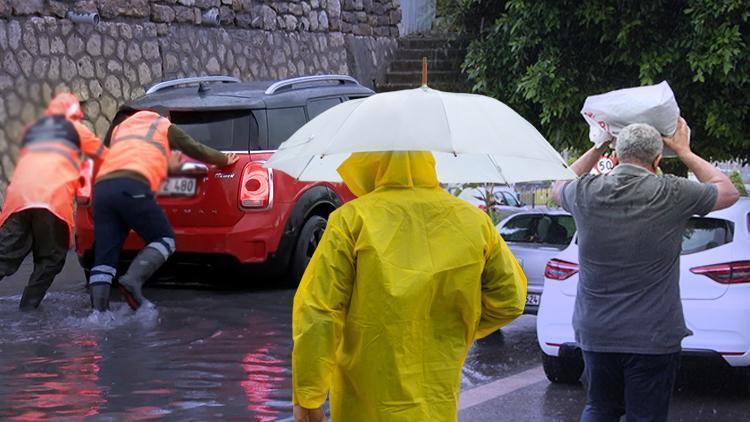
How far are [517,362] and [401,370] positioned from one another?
5374 mm

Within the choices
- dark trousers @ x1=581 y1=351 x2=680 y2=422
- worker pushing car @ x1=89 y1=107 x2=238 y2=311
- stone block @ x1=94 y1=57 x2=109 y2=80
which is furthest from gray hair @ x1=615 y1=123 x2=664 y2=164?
stone block @ x1=94 y1=57 x2=109 y2=80

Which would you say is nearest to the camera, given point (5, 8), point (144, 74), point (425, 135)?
point (425, 135)

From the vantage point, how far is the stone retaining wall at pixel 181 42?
1470 centimetres

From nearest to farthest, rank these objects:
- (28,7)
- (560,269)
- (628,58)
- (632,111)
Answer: (632,111)
(560,269)
(628,58)
(28,7)

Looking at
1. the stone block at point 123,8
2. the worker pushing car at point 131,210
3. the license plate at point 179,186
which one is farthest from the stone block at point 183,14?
the worker pushing car at point 131,210

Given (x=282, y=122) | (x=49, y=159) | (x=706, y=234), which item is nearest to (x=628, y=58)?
(x=282, y=122)

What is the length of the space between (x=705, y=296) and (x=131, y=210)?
445 centimetres

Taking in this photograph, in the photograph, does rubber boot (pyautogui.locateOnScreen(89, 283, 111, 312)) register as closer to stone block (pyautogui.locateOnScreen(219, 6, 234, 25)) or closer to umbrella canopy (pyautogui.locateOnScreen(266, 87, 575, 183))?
umbrella canopy (pyautogui.locateOnScreen(266, 87, 575, 183))

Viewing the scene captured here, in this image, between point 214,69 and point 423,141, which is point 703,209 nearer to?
point 423,141

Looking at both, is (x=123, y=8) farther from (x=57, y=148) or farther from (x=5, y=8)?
(x=57, y=148)

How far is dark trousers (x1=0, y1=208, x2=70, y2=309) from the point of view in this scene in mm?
10133

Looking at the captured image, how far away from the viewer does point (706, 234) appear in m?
7.84

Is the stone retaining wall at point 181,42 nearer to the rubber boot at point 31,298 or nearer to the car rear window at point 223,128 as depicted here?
the car rear window at point 223,128

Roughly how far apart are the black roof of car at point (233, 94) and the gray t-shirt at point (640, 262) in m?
6.40
